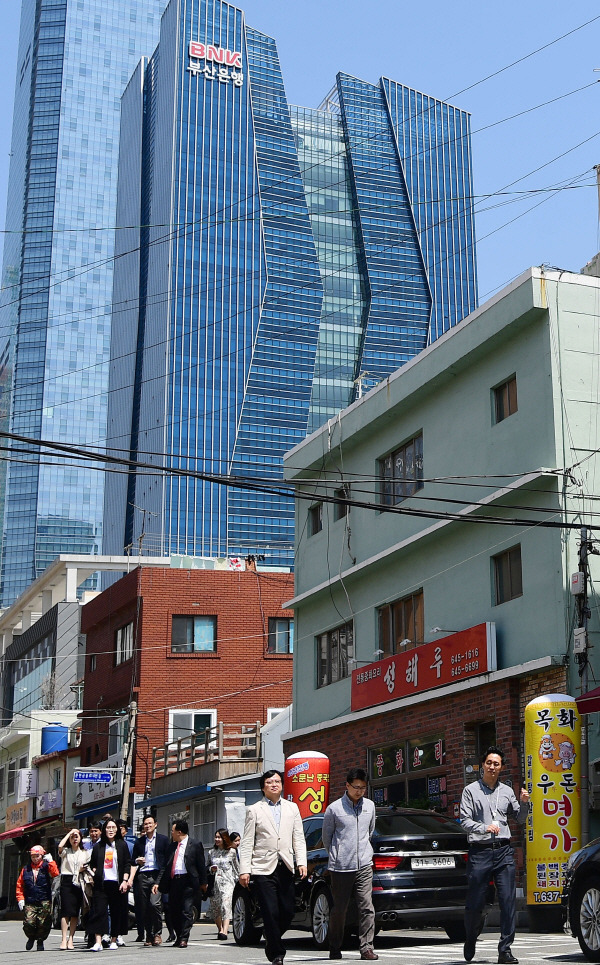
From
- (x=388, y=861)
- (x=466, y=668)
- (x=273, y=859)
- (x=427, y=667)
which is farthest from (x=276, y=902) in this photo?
(x=427, y=667)

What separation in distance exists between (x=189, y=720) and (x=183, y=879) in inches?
1022

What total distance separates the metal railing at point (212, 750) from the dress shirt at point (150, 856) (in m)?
15.6

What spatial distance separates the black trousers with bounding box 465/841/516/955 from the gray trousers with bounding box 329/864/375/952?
0.96m

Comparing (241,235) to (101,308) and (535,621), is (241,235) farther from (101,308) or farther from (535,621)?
(535,621)

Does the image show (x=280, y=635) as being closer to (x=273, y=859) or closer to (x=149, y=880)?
(x=149, y=880)

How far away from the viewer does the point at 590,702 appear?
1684 cm

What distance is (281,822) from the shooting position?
1080 cm

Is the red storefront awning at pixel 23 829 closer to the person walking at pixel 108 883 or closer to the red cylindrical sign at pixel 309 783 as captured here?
the red cylindrical sign at pixel 309 783

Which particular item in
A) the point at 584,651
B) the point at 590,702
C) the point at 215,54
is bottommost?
the point at 590,702

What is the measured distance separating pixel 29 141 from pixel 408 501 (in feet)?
604

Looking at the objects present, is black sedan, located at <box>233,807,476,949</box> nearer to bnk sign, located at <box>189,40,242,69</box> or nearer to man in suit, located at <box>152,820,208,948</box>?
man in suit, located at <box>152,820,208,948</box>

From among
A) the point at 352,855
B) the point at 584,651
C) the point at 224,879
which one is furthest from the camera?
the point at 224,879

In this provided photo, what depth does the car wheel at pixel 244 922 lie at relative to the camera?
15422mm

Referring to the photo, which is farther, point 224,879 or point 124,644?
point 124,644
